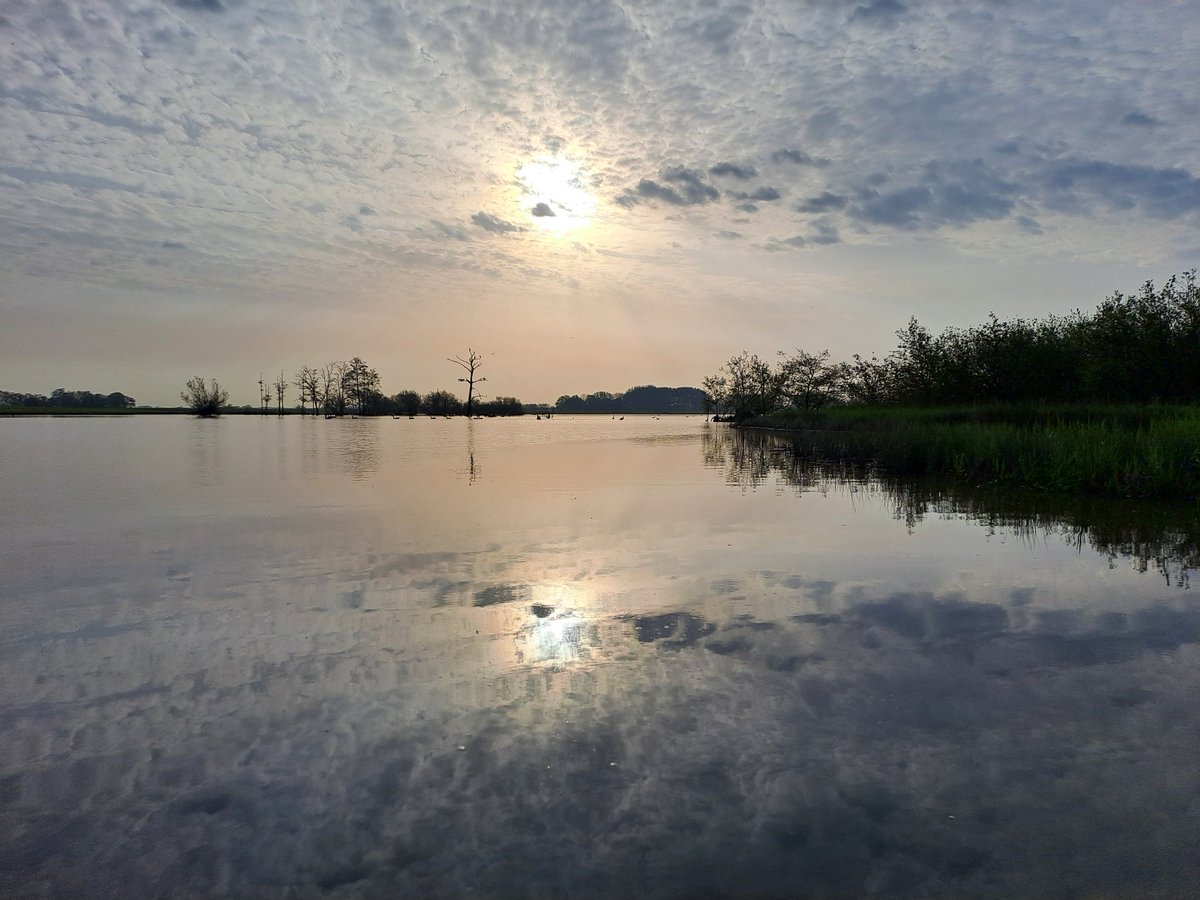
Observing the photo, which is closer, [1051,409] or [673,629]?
[673,629]

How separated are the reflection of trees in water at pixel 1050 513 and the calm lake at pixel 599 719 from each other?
27cm

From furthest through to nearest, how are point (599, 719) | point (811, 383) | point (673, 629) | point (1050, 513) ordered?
1. point (811, 383)
2. point (1050, 513)
3. point (673, 629)
4. point (599, 719)

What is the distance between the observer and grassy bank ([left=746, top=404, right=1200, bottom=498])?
14.6 meters

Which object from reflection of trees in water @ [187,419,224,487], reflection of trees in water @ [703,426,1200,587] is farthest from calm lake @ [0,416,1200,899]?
reflection of trees in water @ [187,419,224,487]

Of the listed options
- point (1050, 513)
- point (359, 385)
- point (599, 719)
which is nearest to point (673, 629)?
point (599, 719)

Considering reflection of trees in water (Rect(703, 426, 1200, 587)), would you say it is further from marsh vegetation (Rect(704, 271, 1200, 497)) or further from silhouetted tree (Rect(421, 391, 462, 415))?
silhouetted tree (Rect(421, 391, 462, 415))

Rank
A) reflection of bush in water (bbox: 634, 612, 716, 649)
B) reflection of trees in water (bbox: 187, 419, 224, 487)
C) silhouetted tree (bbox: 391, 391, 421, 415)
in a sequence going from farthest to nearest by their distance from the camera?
silhouetted tree (bbox: 391, 391, 421, 415), reflection of trees in water (bbox: 187, 419, 224, 487), reflection of bush in water (bbox: 634, 612, 716, 649)

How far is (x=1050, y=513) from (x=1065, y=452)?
16.2 ft

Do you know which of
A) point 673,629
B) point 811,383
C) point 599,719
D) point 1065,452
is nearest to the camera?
point 599,719

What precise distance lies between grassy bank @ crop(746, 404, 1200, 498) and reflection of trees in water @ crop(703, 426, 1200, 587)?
92 centimetres

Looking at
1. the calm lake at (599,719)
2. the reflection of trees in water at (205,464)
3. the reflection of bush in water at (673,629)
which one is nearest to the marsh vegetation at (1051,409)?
the calm lake at (599,719)

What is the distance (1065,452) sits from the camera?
16703 millimetres

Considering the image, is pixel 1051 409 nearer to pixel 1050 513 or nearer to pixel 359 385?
pixel 1050 513

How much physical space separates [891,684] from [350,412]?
14756 cm
